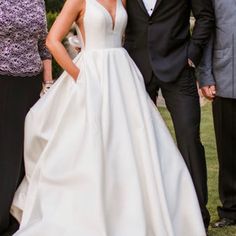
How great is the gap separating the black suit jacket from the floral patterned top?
0.68 meters

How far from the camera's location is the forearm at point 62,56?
539 cm

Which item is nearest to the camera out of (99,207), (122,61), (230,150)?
(99,207)

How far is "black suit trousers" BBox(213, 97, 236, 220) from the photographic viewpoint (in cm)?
599

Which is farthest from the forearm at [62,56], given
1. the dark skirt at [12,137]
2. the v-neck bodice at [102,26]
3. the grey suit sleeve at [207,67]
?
the grey suit sleeve at [207,67]

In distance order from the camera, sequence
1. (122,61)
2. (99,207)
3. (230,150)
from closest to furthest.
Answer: (99,207) → (122,61) → (230,150)

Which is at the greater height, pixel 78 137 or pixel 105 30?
pixel 105 30

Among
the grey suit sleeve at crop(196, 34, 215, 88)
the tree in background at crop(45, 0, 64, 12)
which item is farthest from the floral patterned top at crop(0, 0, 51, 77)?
the tree in background at crop(45, 0, 64, 12)

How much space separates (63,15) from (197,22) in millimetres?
977

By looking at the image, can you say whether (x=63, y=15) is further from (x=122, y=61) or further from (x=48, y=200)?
(x=48, y=200)

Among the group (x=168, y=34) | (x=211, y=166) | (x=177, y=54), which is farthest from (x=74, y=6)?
(x=211, y=166)

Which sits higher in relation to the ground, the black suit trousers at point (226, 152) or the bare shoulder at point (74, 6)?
the bare shoulder at point (74, 6)

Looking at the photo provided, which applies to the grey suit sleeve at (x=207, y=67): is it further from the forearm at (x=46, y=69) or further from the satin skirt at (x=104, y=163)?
the forearm at (x=46, y=69)

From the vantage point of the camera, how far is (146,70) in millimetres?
5703

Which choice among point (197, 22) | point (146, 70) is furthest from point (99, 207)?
point (197, 22)
